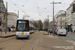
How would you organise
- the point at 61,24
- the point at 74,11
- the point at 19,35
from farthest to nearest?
the point at 61,24, the point at 74,11, the point at 19,35

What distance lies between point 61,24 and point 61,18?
16.7ft

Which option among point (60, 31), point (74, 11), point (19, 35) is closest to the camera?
point (19, 35)

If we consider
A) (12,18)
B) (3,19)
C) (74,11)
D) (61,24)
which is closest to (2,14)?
(3,19)

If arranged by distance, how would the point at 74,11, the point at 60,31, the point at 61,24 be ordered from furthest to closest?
the point at 61,24
the point at 74,11
the point at 60,31

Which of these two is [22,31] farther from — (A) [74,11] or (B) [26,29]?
(A) [74,11]

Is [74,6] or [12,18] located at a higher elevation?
[74,6]

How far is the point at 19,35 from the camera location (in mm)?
15680

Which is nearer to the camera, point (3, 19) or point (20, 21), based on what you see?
point (20, 21)

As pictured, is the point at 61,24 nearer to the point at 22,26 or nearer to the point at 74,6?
the point at 74,6

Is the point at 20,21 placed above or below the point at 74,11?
below

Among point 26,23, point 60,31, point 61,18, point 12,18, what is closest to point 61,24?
point 61,18

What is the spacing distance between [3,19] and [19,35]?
41.4 metres

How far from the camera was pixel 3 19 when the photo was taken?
5406 centimetres

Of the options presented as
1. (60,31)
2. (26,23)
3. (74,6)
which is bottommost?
(60,31)
